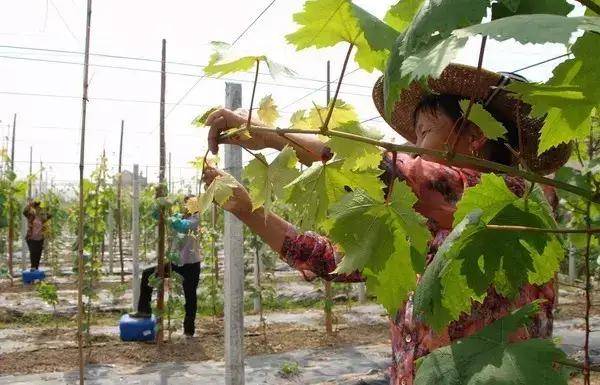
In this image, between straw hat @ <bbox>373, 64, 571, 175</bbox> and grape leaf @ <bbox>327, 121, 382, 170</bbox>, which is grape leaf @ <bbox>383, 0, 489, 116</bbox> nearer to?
grape leaf @ <bbox>327, 121, 382, 170</bbox>

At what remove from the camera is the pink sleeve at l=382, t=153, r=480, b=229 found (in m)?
1.08

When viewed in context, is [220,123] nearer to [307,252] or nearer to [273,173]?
[273,173]

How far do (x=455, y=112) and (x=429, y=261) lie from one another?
33cm

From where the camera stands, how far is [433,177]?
111cm

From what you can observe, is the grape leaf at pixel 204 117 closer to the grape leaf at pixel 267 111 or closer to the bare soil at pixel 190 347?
the grape leaf at pixel 267 111

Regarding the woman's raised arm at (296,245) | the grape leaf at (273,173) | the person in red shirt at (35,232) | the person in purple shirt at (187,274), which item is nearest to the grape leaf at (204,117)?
the grape leaf at (273,173)

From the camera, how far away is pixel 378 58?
2.38 feet

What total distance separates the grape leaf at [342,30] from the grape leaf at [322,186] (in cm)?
14

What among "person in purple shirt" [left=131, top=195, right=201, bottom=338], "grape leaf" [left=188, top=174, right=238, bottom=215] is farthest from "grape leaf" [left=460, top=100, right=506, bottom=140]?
"person in purple shirt" [left=131, top=195, right=201, bottom=338]

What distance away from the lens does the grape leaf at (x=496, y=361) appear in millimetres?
539

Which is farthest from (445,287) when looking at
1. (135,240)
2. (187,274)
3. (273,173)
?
(135,240)

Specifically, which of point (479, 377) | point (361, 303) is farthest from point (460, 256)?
point (361, 303)

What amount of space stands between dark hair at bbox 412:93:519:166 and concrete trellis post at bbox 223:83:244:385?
64.9 inches

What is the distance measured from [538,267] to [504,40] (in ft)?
1.72
